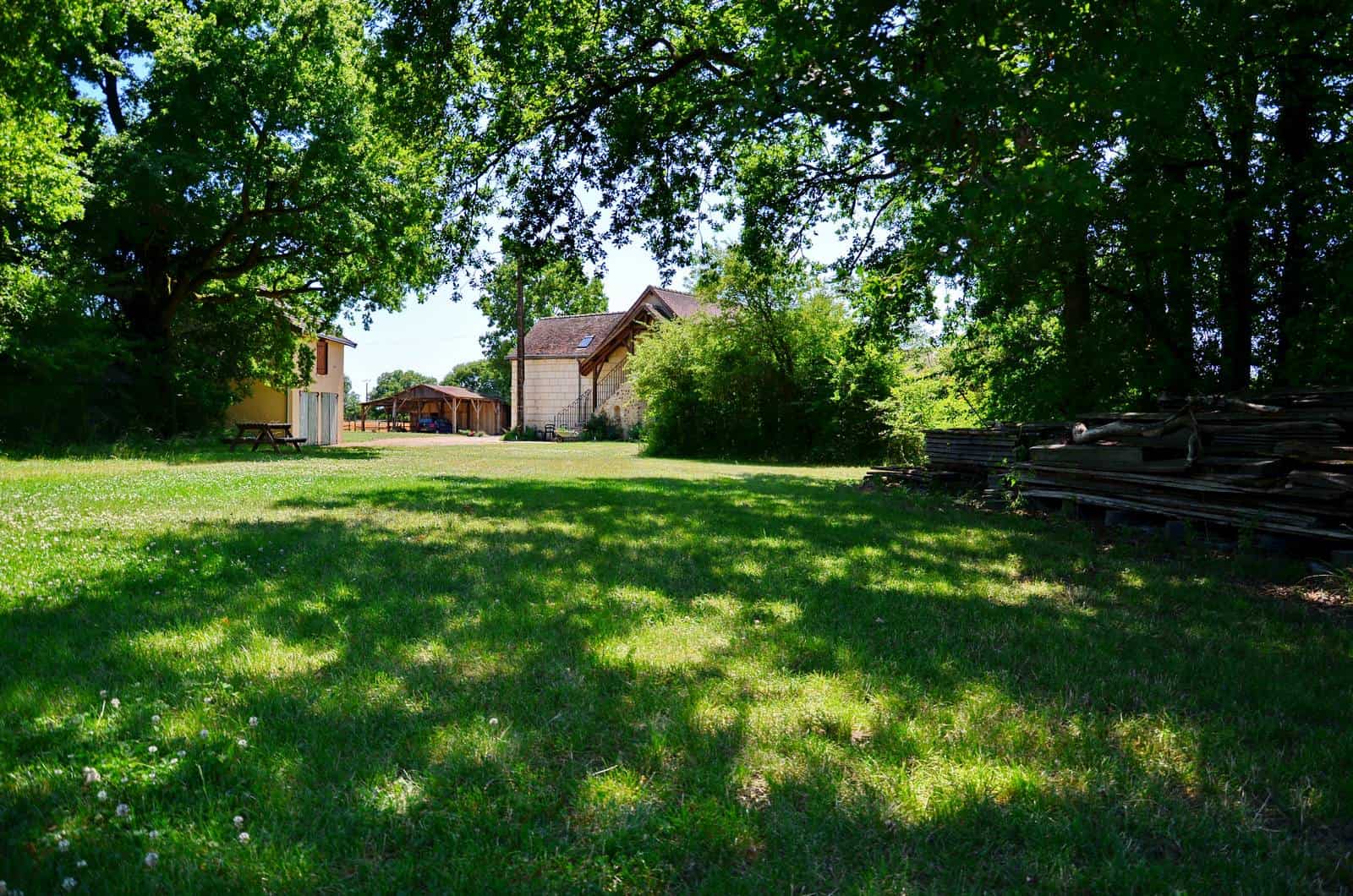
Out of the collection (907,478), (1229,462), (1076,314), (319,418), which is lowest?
(907,478)

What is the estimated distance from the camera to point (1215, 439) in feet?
24.1

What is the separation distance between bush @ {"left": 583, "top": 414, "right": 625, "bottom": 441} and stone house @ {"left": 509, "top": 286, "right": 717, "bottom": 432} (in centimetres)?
44

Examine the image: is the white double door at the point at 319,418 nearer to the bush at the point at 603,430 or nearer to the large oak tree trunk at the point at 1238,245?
the bush at the point at 603,430

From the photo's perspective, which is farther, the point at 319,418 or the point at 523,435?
the point at 523,435

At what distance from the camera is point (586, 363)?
145 ft

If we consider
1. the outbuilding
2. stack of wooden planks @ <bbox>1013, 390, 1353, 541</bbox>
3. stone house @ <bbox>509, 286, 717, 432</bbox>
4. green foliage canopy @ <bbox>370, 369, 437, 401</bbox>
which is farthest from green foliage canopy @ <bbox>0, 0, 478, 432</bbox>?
green foliage canopy @ <bbox>370, 369, 437, 401</bbox>

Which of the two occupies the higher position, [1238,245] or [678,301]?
[678,301]

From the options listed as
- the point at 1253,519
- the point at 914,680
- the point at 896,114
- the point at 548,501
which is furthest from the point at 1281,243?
the point at 548,501

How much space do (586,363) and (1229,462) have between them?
3903 cm

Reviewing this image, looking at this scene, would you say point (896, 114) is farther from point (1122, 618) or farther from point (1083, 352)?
point (1083, 352)

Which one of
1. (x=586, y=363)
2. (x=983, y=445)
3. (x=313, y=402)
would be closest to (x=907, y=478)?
(x=983, y=445)

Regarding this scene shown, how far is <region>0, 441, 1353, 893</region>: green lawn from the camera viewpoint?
2127 millimetres

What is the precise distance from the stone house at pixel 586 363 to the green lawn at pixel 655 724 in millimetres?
33531

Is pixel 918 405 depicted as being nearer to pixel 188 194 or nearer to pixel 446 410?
pixel 188 194
